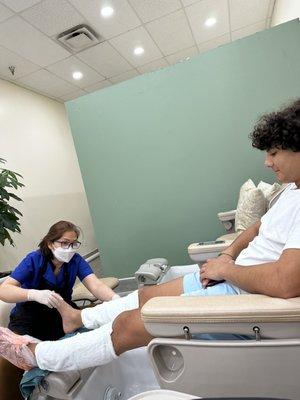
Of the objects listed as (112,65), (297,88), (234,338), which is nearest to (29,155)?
(112,65)

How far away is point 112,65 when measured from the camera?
4.16m

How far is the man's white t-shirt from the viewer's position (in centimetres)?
102

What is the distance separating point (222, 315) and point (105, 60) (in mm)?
4002

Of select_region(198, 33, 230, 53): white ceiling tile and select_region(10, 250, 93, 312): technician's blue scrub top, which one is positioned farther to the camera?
select_region(198, 33, 230, 53): white ceiling tile

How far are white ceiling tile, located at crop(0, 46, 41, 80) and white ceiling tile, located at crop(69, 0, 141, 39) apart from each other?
106cm

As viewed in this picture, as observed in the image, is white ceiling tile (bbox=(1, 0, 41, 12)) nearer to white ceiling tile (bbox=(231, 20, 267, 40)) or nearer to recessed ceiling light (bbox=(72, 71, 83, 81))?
recessed ceiling light (bbox=(72, 71, 83, 81))

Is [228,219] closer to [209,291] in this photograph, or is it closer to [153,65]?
[209,291]

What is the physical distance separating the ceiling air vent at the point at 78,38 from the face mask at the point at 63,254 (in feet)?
8.63

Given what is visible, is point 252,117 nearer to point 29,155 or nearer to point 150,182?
point 150,182

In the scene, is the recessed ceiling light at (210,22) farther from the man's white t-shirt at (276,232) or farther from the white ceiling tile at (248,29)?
the man's white t-shirt at (276,232)

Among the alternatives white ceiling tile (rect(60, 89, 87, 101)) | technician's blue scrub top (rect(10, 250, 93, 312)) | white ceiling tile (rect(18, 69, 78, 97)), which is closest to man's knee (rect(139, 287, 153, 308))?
technician's blue scrub top (rect(10, 250, 93, 312))

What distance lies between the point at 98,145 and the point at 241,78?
144cm

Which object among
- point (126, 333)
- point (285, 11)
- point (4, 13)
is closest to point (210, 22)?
point (285, 11)

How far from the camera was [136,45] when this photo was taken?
12.2 feet
